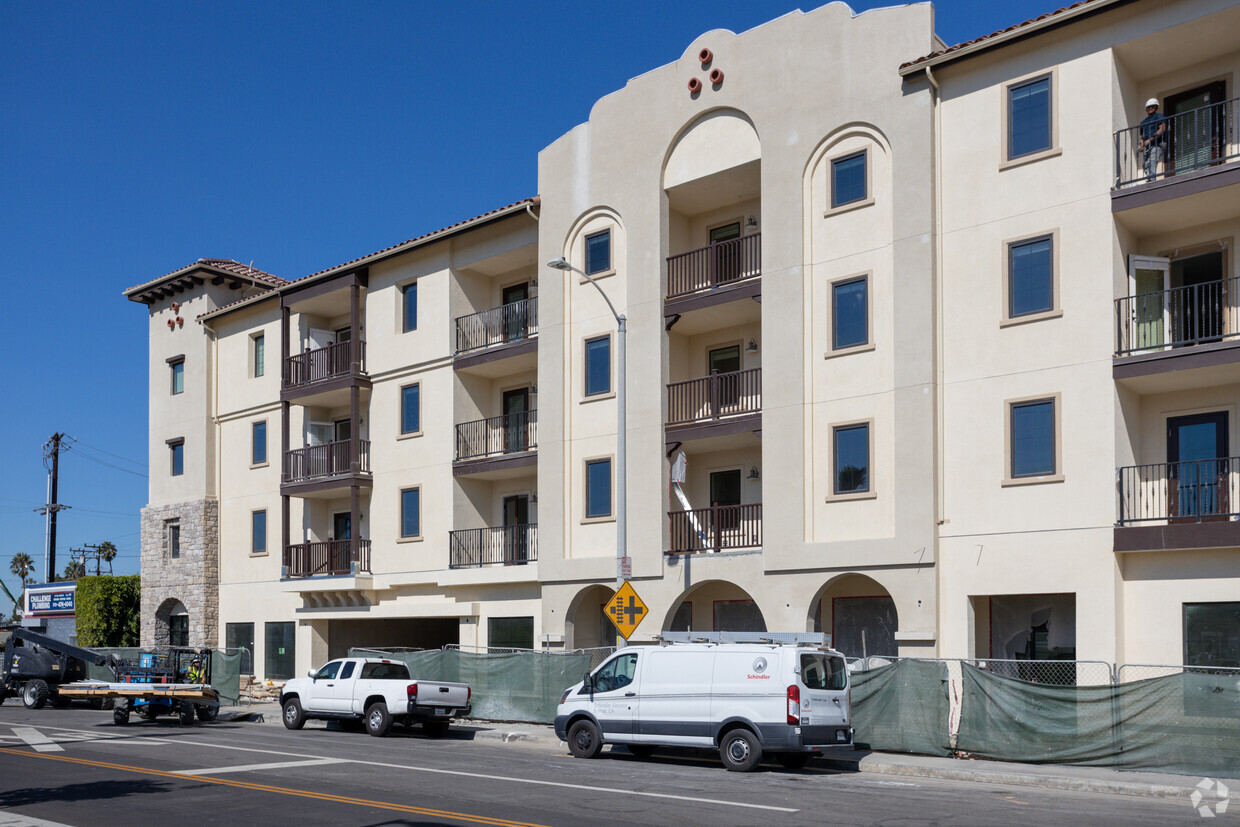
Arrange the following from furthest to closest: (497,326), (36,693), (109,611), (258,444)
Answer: (109,611) → (258,444) → (36,693) → (497,326)

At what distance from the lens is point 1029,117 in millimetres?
22312

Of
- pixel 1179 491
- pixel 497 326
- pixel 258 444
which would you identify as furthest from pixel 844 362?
pixel 258 444

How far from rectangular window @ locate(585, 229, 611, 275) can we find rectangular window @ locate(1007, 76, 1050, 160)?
9892 millimetres

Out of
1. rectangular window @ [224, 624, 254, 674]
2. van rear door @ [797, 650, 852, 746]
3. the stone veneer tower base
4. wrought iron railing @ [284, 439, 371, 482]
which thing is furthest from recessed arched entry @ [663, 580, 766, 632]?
the stone veneer tower base

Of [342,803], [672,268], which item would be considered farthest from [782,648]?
[672,268]

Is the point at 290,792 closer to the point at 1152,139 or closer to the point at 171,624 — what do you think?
the point at 1152,139

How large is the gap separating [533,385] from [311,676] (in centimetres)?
1011

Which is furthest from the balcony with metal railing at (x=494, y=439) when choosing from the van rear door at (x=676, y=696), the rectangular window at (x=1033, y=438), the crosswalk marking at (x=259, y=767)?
the rectangular window at (x=1033, y=438)

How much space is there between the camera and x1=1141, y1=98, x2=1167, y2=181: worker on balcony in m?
20.8

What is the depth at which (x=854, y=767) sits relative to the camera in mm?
18859

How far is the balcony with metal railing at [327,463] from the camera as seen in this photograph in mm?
34688

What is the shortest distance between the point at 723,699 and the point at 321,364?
21.9m

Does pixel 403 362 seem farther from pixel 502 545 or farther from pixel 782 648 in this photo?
pixel 782 648

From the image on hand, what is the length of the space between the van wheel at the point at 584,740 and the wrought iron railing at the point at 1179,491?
943 cm
